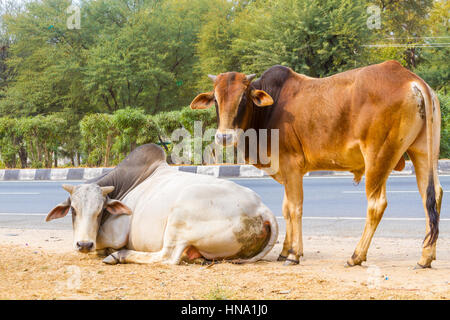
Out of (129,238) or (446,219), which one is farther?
(446,219)

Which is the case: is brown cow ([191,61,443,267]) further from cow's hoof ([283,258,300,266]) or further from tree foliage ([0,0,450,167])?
tree foliage ([0,0,450,167])

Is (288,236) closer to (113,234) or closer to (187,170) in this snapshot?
(113,234)

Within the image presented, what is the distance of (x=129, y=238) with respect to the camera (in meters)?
5.15

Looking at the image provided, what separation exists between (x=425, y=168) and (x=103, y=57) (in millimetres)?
21476

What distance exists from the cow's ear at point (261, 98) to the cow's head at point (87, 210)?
147cm

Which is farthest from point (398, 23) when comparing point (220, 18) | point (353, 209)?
point (353, 209)

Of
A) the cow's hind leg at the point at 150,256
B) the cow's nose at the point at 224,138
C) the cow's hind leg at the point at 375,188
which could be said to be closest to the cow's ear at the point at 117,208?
the cow's hind leg at the point at 150,256

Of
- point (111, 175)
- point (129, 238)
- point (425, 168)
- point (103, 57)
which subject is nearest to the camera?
point (425, 168)

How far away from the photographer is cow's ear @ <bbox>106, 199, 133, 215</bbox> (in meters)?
5.07

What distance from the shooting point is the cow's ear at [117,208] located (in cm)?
507

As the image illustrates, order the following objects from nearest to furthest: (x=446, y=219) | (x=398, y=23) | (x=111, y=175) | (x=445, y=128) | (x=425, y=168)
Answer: (x=425, y=168) < (x=111, y=175) < (x=446, y=219) < (x=445, y=128) < (x=398, y=23)

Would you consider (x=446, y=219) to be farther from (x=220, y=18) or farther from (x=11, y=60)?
(x=11, y=60)

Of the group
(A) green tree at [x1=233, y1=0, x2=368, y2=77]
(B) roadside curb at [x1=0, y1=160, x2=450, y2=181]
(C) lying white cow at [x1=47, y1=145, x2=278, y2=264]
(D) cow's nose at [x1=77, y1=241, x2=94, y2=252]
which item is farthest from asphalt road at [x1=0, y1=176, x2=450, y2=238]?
(A) green tree at [x1=233, y1=0, x2=368, y2=77]

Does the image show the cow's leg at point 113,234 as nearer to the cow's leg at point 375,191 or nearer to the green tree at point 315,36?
the cow's leg at point 375,191
